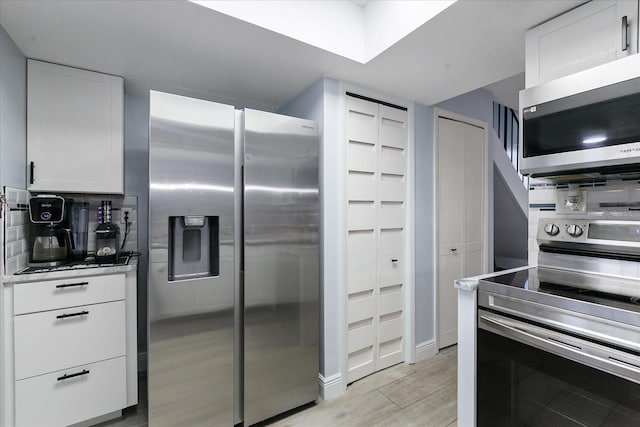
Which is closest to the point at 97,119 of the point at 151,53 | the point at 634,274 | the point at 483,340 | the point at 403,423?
the point at 151,53

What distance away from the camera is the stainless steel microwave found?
114 cm

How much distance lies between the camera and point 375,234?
2.42 metres

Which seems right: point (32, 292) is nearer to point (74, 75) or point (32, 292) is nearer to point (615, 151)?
point (74, 75)

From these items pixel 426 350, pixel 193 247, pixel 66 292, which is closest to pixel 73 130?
pixel 66 292

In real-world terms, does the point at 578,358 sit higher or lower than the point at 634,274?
lower

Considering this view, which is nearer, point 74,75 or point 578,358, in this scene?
point 578,358

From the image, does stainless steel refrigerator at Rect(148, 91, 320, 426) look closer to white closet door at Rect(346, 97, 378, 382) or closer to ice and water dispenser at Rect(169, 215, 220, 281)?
→ ice and water dispenser at Rect(169, 215, 220, 281)

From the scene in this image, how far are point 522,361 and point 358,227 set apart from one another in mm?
1312

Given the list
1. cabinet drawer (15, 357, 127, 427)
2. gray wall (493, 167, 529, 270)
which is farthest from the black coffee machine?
gray wall (493, 167, 529, 270)

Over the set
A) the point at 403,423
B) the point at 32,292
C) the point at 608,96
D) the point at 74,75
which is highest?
the point at 74,75

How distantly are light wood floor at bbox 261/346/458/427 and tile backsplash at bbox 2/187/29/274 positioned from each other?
5.99 feet

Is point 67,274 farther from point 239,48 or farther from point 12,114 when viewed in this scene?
point 239,48

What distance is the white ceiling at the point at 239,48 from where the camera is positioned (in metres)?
1.46

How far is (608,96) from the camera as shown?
1192 millimetres
